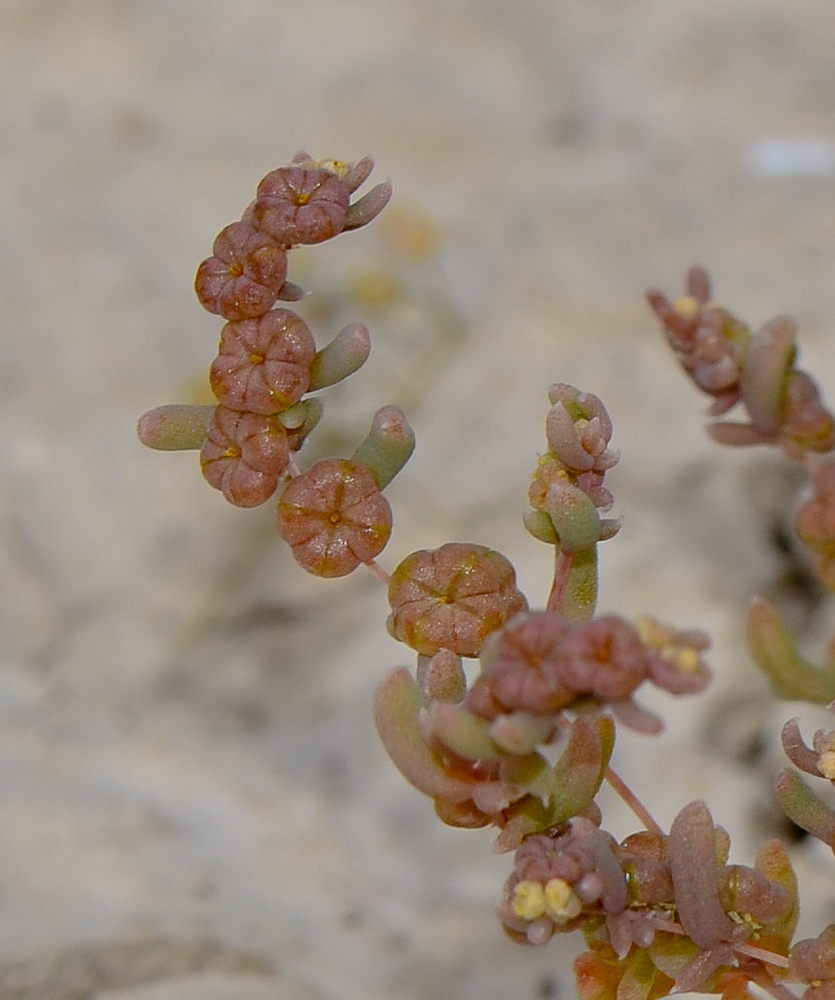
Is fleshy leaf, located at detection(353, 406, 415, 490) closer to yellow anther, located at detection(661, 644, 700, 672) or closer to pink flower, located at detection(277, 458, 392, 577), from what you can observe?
pink flower, located at detection(277, 458, 392, 577)

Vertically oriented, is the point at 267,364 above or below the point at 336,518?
above

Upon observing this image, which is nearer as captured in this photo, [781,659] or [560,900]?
[560,900]

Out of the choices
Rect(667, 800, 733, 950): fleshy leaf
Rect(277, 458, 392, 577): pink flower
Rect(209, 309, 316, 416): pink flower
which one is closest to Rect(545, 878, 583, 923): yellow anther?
Rect(667, 800, 733, 950): fleshy leaf

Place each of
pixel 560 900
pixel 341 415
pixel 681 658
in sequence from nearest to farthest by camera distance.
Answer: pixel 681 658 < pixel 560 900 < pixel 341 415

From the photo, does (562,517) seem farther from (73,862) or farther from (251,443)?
(73,862)

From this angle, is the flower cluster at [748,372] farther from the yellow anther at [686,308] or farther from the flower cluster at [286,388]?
the flower cluster at [286,388]

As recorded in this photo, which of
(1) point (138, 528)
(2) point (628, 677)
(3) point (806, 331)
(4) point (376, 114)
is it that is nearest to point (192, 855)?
(1) point (138, 528)

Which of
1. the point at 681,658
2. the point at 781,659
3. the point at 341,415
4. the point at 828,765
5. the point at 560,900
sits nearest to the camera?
the point at 681,658

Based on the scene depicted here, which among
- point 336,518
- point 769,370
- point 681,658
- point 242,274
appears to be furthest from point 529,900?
point 769,370

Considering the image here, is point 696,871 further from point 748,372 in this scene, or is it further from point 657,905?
point 748,372
